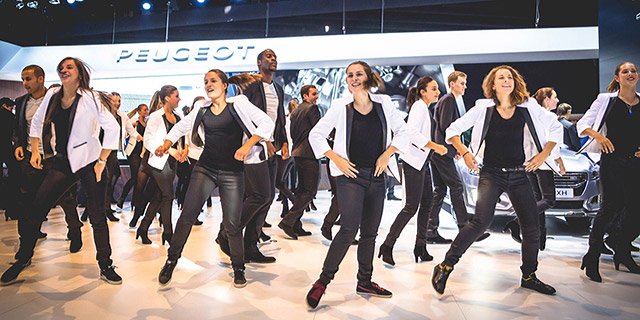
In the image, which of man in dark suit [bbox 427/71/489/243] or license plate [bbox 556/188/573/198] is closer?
man in dark suit [bbox 427/71/489/243]

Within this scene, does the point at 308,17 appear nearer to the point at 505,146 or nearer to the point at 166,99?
the point at 166,99

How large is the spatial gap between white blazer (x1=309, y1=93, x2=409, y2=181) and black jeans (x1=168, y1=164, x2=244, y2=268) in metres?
0.67

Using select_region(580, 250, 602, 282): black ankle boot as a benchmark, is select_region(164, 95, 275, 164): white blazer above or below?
above

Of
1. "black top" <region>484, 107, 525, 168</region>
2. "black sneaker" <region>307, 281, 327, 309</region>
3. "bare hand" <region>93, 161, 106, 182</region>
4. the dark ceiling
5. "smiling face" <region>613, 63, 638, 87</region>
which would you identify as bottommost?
"black sneaker" <region>307, 281, 327, 309</region>

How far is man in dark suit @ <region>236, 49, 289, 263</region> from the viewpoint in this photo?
331cm

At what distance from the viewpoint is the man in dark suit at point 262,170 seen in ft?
10.9

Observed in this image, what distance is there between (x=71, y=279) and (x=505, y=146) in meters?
3.08

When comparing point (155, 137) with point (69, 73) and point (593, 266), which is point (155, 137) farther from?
point (593, 266)

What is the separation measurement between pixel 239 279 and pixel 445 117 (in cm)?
224

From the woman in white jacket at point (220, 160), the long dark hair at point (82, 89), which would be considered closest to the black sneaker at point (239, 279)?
the woman in white jacket at point (220, 160)

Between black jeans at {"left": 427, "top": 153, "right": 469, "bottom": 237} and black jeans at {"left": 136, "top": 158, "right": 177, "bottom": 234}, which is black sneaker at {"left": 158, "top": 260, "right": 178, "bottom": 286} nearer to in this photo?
black jeans at {"left": 136, "top": 158, "right": 177, "bottom": 234}

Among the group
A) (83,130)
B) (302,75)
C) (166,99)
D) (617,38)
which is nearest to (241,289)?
(83,130)

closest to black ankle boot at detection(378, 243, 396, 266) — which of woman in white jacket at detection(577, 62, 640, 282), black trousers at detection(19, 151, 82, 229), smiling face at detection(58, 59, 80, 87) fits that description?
woman in white jacket at detection(577, 62, 640, 282)

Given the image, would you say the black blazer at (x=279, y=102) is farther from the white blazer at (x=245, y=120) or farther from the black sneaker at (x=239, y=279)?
the black sneaker at (x=239, y=279)
